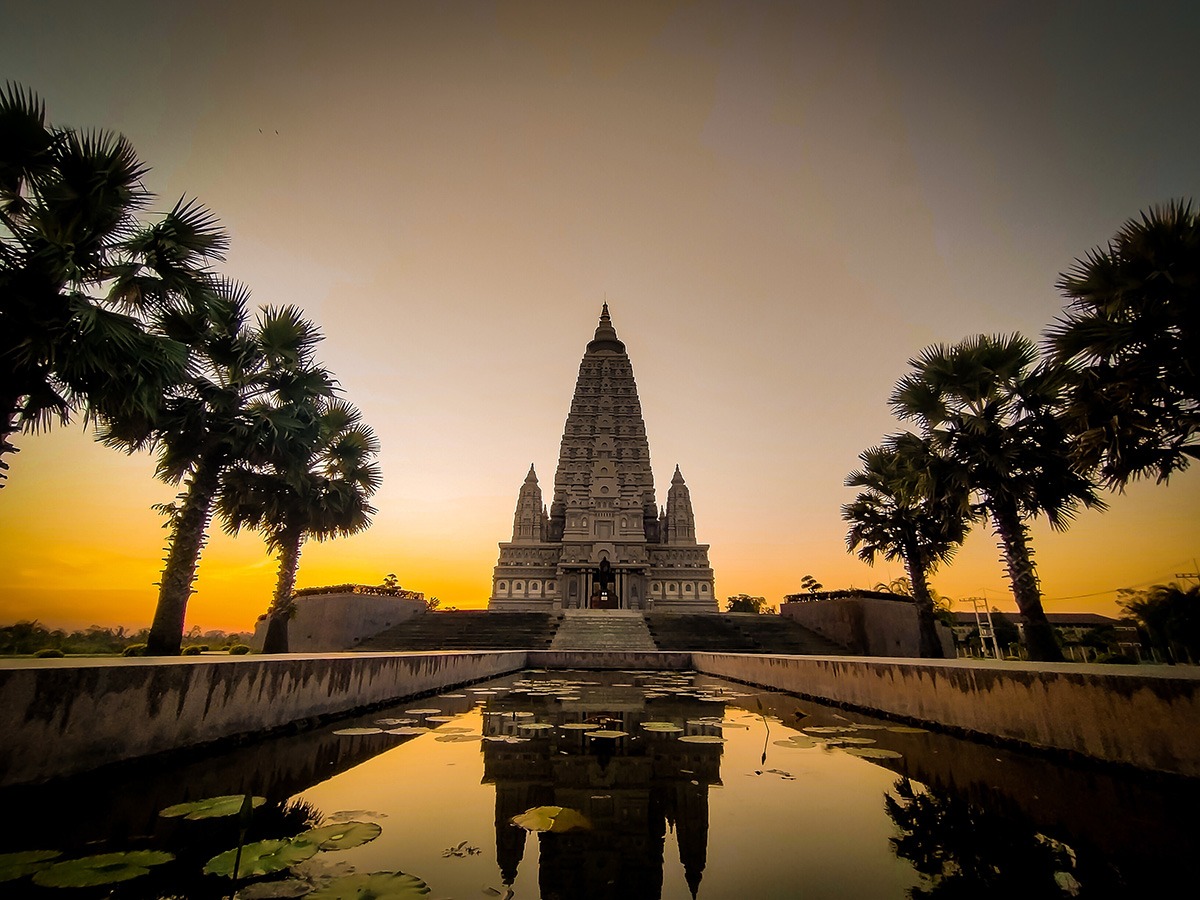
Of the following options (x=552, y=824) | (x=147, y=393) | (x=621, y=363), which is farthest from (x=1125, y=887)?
(x=621, y=363)

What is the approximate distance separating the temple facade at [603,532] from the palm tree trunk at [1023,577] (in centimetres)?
2776

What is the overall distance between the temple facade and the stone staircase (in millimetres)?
10481

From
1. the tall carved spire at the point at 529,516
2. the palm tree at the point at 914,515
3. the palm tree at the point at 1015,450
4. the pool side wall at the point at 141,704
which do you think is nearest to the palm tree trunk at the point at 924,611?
the palm tree at the point at 914,515

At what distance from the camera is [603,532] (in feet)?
133

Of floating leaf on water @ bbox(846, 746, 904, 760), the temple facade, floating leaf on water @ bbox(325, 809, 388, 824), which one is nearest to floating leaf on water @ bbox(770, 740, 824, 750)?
floating leaf on water @ bbox(846, 746, 904, 760)

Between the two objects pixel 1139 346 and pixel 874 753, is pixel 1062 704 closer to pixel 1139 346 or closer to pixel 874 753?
pixel 874 753

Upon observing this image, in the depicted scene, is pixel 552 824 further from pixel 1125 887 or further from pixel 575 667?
pixel 575 667

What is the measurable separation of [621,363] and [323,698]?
158 ft

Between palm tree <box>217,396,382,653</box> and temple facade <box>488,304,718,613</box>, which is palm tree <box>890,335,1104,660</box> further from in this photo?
temple facade <box>488,304,718,613</box>

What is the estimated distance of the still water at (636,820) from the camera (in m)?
1.84

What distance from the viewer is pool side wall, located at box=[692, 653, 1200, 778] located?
127 inches

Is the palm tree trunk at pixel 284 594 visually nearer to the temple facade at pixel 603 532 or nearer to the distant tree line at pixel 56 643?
the distant tree line at pixel 56 643

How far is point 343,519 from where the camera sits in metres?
14.9

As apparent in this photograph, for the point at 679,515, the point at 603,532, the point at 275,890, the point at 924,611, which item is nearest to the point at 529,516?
the point at 603,532
